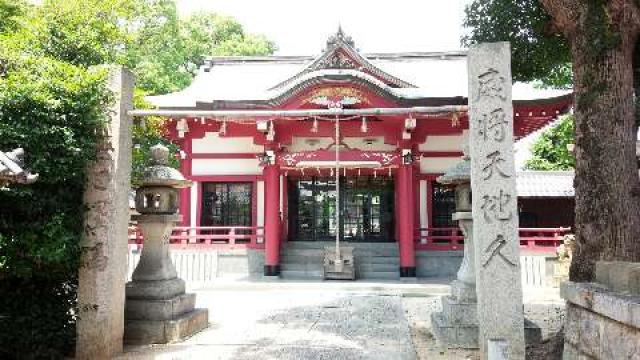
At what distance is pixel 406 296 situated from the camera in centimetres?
1058

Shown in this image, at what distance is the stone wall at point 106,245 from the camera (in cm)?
532

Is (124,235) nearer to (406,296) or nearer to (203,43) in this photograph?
(406,296)

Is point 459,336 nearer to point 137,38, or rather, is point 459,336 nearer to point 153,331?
point 153,331

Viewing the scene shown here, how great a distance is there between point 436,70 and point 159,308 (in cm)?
1497

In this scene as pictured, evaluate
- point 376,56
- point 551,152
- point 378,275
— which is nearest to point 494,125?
point 378,275

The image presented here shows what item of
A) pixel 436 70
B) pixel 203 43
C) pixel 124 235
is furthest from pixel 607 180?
pixel 203 43

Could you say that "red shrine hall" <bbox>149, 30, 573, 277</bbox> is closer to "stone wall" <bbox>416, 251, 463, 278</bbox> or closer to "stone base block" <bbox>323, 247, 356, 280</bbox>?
"stone wall" <bbox>416, 251, 463, 278</bbox>

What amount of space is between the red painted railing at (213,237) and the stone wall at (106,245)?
28.0 feet

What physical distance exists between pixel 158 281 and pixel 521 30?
6.59m

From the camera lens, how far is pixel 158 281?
21.7ft

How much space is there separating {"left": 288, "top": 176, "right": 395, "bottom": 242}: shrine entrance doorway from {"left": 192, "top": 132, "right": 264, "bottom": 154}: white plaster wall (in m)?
1.90

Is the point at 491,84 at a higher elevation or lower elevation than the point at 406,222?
higher

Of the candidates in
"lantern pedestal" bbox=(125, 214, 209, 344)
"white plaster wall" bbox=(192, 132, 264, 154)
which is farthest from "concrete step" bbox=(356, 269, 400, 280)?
"lantern pedestal" bbox=(125, 214, 209, 344)

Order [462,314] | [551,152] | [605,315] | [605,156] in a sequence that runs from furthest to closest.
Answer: [551,152], [462,314], [605,156], [605,315]
